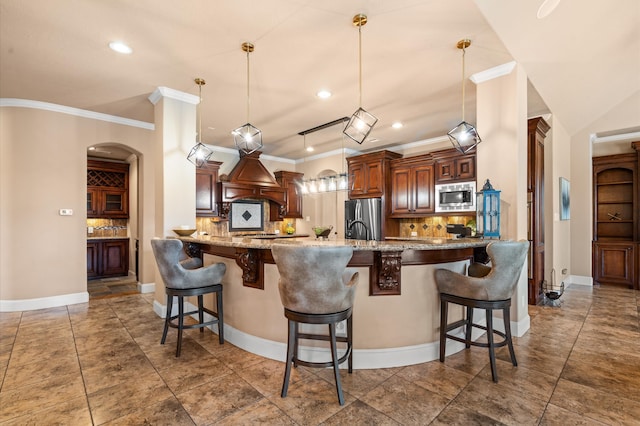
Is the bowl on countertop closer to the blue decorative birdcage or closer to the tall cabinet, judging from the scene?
the blue decorative birdcage

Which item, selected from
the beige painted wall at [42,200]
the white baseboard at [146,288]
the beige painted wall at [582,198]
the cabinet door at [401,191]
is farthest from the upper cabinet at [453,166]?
the beige painted wall at [42,200]

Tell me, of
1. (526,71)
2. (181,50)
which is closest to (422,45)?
(526,71)

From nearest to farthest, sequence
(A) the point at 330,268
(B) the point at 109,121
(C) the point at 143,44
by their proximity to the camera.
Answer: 1. (A) the point at 330,268
2. (C) the point at 143,44
3. (B) the point at 109,121

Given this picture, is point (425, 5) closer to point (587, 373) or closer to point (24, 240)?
point (587, 373)

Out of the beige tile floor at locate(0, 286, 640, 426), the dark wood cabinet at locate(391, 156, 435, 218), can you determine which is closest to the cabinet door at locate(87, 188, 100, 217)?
the beige tile floor at locate(0, 286, 640, 426)

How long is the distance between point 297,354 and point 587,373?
88.9 inches

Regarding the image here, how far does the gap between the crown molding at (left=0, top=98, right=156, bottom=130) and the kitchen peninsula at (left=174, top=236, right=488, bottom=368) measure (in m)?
3.15

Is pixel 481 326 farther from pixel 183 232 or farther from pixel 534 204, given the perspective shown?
pixel 183 232

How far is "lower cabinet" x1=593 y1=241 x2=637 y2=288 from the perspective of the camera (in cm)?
537

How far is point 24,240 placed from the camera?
4.30 meters

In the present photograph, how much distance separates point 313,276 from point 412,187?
14.8 feet

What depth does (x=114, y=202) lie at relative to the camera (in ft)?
23.3

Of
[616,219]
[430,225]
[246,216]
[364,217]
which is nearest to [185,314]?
[364,217]

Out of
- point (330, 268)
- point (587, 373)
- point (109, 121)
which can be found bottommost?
point (587, 373)
